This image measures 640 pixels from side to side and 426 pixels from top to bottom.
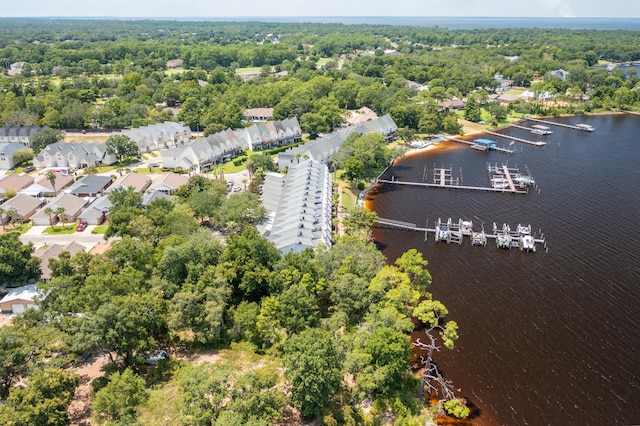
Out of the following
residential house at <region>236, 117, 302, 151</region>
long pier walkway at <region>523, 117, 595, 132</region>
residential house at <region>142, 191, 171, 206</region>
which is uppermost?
residential house at <region>236, 117, 302, 151</region>

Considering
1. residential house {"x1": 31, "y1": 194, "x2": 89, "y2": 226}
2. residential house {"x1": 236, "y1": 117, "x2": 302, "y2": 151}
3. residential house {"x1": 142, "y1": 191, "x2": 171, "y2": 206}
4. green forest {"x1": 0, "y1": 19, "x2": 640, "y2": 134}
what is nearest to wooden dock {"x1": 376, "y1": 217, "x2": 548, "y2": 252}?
residential house {"x1": 142, "y1": 191, "x2": 171, "y2": 206}

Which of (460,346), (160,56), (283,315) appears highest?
(160,56)

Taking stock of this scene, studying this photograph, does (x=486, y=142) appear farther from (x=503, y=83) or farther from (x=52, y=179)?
(x=52, y=179)

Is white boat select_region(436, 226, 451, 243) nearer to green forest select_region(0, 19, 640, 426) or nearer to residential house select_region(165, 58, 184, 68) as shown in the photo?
green forest select_region(0, 19, 640, 426)

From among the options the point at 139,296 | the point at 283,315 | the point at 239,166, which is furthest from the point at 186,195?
the point at 283,315

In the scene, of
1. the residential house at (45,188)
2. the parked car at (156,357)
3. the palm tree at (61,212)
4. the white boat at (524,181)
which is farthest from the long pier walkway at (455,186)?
the residential house at (45,188)

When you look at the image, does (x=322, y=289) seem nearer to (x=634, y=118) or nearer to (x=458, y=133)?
(x=458, y=133)

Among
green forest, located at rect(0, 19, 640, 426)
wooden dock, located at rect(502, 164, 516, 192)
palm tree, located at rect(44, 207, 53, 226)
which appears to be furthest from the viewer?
wooden dock, located at rect(502, 164, 516, 192)
